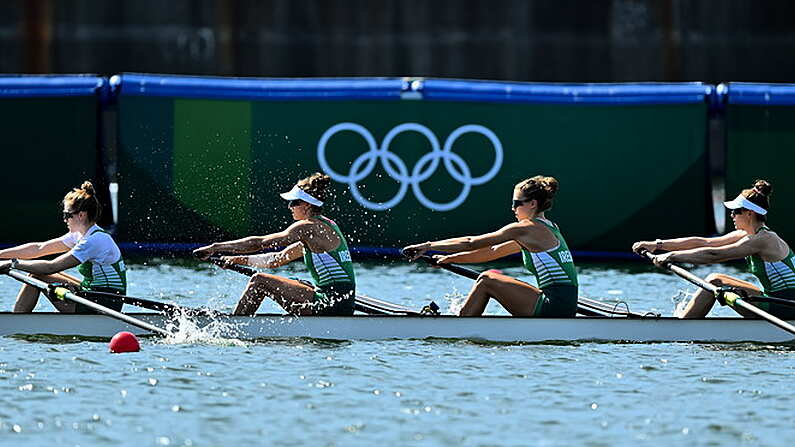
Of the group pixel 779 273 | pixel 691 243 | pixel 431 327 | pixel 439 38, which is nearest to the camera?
pixel 431 327

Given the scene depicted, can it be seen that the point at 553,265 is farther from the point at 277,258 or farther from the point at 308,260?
the point at 277,258

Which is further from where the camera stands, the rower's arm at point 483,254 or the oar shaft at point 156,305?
the rower's arm at point 483,254

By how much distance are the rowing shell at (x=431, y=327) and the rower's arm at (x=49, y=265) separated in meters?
0.33

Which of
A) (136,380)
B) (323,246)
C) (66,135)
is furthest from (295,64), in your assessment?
(136,380)

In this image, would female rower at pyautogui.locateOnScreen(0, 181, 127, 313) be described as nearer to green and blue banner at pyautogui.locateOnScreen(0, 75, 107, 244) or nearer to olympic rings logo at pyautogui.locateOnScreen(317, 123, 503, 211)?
green and blue banner at pyautogui.locateOnScreen(0, 75, 107, 244)

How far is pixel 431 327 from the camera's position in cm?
1273

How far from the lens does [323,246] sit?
1282cm

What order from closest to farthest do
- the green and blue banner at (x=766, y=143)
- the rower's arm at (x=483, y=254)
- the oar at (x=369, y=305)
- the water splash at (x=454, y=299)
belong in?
the rower's arm at (x=483, y=254), the oar at (x=369, y=305), the water splash at (x=454, y=299), the green and blue banner at (x=766, y=143)

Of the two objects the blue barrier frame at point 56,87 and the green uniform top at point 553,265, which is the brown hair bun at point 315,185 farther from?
the blue barrier frame at point 56,87

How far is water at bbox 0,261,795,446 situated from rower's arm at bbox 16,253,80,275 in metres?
0.52

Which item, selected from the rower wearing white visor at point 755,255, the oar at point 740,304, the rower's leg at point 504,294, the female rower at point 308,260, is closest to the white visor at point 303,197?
the female rower at point 308,260

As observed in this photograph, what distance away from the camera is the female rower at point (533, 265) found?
42.0 ft

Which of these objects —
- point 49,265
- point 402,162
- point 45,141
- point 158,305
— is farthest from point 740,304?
point 45,141

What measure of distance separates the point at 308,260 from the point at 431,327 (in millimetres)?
1092
